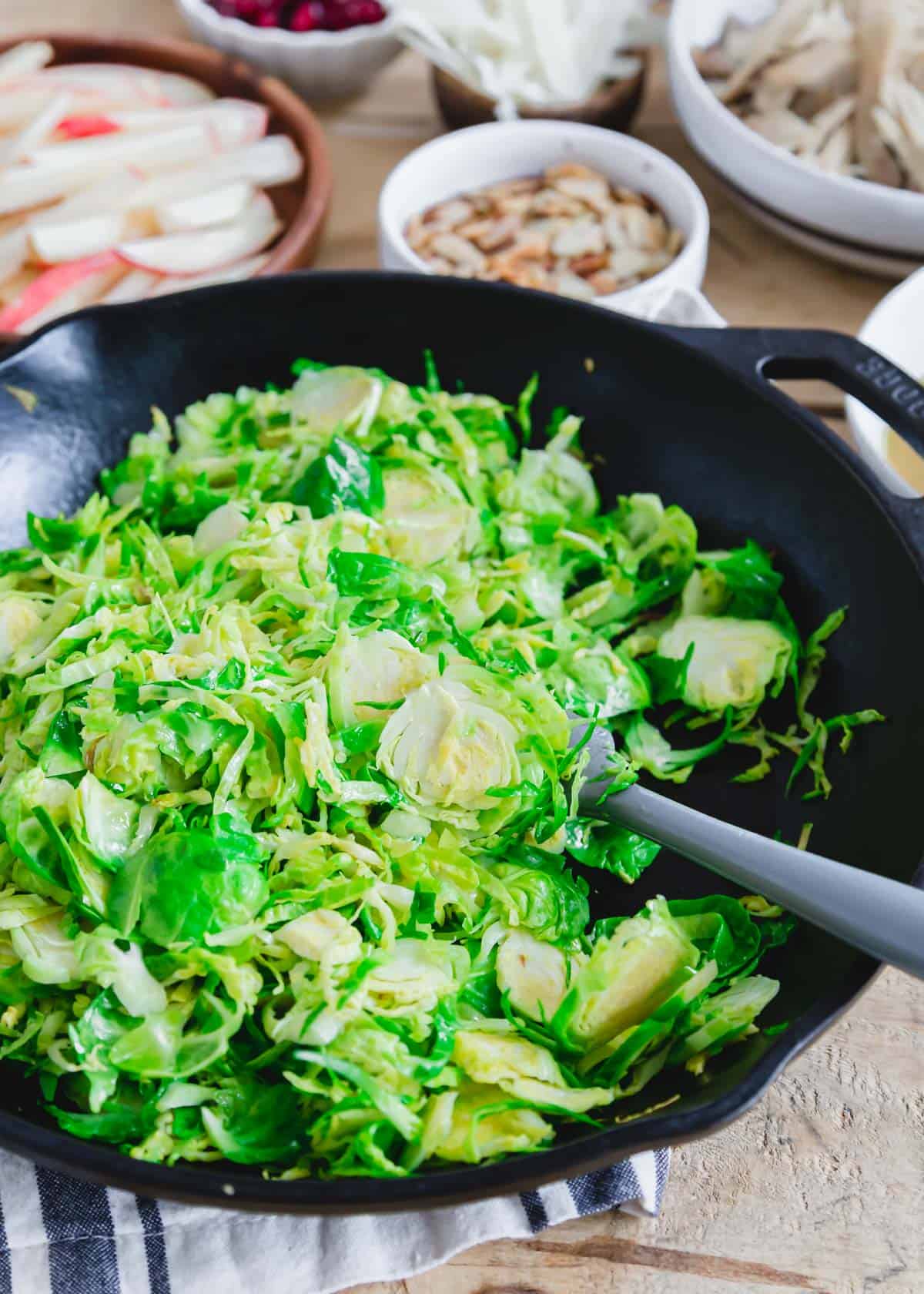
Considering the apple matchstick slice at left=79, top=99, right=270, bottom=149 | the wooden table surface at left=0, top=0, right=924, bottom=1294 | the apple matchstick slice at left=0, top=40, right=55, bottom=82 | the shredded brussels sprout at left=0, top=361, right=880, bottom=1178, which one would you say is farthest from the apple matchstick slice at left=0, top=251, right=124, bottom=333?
the wooden table surface at left=0, top=0, right=924, bottom=1294

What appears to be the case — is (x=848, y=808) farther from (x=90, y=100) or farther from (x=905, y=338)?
(x=90, y=100)

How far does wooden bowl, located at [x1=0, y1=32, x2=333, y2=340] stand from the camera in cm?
272

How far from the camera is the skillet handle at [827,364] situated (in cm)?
179

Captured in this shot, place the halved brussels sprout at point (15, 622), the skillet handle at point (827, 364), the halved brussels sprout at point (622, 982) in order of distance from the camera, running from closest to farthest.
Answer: the halved brussels sprout at point (622, 982)
the halved brussels sprout at point (15, 622)
the skillet handle at point (827, 364)

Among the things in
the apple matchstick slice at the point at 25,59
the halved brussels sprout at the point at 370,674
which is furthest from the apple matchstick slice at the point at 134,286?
the halved brussels sprout at the point at 370,674

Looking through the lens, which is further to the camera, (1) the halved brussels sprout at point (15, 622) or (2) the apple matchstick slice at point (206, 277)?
(2) the apple matchstick slice at point (206, 277)

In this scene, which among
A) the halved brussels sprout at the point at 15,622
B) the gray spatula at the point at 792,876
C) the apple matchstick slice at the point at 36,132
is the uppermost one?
the apple matchstick slice at the point at 36,132

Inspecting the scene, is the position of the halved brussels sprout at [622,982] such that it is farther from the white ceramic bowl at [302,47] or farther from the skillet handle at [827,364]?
the white ceramic bowl at [302,47]

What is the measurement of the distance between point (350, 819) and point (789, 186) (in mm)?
1799

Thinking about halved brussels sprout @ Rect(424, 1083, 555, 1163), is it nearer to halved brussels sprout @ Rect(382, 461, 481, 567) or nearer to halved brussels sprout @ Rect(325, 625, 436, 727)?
halved brussels sprout @ Rect(325, 625, 436, 727)

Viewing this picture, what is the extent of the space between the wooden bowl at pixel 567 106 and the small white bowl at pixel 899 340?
3.22 ft

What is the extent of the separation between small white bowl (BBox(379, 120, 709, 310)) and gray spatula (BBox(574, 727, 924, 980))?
51.3 inches

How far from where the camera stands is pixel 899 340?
92.4 inches

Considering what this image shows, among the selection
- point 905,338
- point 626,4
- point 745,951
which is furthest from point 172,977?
point 626,4
